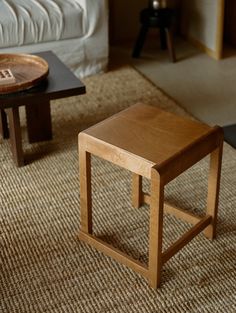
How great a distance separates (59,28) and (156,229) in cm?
182

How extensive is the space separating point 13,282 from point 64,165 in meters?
0.78

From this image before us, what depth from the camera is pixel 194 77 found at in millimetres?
3420

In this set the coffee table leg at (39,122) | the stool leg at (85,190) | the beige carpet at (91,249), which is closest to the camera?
the beige carpet at (91,249)

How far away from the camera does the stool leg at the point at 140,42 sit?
371cm

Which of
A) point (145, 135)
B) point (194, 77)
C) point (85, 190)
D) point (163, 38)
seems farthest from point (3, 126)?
point (163, 38)

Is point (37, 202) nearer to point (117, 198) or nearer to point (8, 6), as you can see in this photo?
point (117, 198)

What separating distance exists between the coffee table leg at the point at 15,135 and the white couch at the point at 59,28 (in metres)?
0.87

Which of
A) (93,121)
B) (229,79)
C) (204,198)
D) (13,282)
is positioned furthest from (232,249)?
(229,79)

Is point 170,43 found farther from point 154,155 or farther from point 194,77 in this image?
point 154,155

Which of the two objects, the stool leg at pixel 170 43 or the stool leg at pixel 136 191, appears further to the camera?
the stool leg at pixel 170 43

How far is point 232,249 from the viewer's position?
1929 millimetres

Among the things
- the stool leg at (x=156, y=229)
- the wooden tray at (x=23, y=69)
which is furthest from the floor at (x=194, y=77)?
the stool leg at (x=156, y=229)

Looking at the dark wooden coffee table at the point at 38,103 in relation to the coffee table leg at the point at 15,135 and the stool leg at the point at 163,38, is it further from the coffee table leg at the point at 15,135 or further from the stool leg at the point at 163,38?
the stool leg at the point at 163,38

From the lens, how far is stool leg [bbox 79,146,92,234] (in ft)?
5.99
